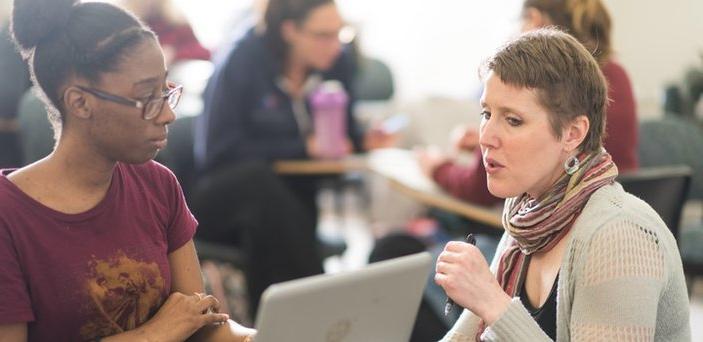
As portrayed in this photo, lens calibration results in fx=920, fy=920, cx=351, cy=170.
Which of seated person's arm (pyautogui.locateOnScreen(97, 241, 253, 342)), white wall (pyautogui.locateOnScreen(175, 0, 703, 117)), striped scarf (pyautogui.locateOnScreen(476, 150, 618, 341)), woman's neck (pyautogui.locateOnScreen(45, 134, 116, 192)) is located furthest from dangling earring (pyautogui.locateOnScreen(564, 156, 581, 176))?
white wall (pyautogui.locateOnScreen(175, 0, 703, 117))

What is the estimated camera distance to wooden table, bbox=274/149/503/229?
2.49m

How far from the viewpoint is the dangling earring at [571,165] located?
138 cm

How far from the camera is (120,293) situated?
52.9 inches

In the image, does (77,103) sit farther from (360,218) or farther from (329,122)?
(360,218)

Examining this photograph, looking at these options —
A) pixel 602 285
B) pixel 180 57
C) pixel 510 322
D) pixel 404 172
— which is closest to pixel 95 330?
pixel 510 322

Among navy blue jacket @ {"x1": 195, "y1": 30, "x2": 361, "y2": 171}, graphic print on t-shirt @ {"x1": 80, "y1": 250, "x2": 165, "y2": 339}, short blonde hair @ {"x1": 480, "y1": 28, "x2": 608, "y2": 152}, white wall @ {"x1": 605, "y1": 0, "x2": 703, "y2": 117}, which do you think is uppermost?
short blonde hair @ {"x1": 480, "y1": 28, "x2": 608, "y2": 152}

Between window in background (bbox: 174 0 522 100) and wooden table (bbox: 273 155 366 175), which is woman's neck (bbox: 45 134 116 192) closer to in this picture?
wooden table (bbox: 273 155 366 175)

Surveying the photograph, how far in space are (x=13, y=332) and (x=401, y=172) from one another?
1.75 m

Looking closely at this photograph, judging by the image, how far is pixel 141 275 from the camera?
1377 mm

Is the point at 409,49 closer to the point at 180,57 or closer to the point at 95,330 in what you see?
the point at 180,57

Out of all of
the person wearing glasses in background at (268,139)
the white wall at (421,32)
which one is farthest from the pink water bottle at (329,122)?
the white wall at (421,32)

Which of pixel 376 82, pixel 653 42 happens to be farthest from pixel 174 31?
pixel 653 42

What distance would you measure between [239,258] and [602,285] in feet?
5.57

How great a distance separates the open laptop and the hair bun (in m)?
0.48
